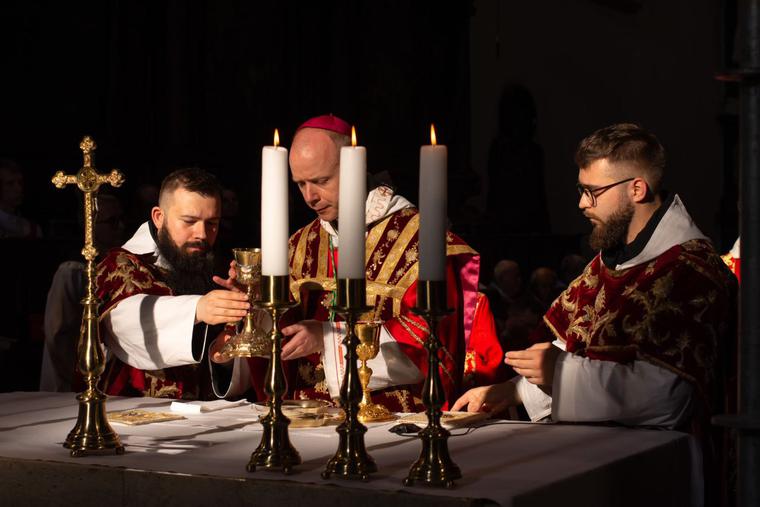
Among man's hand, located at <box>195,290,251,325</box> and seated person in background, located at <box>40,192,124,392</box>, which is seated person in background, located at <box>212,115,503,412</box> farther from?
seated person in background, located at <box>40,192,124,392</box>

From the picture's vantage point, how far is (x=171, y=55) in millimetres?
9203

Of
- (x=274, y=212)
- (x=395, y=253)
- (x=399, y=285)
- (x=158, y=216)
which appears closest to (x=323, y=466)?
(x=274, y=212)

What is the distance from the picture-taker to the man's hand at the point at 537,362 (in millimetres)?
3607

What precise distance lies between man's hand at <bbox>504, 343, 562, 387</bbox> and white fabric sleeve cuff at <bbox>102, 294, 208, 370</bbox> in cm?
113

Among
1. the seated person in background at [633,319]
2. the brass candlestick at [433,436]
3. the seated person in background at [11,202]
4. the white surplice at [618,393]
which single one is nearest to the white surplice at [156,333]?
the seated person in background at [633,319]

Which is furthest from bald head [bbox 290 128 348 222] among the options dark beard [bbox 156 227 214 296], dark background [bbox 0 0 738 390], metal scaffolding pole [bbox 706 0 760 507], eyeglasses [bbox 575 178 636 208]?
dark background [bbox 0 0 738 390]

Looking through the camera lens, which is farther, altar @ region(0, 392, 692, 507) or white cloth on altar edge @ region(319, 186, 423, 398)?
white cloth on altar edge @ region(319, 186, 423, 398)

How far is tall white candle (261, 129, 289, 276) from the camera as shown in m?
2.72

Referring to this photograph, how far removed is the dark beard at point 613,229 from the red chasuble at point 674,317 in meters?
0.11

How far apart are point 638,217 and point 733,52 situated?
1877mm

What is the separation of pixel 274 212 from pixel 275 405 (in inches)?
17.4

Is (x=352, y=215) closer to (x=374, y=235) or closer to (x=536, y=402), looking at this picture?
(x=536, y=402)

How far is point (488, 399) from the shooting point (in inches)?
153

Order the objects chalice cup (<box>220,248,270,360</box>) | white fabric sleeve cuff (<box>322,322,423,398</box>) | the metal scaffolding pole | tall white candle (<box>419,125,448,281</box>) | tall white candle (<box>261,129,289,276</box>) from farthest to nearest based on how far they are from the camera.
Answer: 1. white fabric sleeve cuff (<box>322,322,423,398</box>)
2. chalice cup (<box>220,248,270,360</box>)
3. tall white candle (<box>261,129,289,276</box>)
4. tall white candle (<box>419,125,448,281</box>)
5. the metal scaffolding pole
